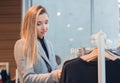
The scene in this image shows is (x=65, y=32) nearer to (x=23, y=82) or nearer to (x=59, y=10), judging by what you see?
(x=59, y=10)

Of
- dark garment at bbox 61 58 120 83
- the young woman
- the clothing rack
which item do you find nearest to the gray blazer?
the young woman

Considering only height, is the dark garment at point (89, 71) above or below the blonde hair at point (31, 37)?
below

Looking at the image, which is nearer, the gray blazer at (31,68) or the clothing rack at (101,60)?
the clothing rack at (101,60)

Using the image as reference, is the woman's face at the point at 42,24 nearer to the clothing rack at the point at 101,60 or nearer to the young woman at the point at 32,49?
the young woman at the point at 32,49

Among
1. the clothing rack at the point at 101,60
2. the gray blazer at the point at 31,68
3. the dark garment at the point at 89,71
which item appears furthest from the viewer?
the gray blazer at the point at 31,68

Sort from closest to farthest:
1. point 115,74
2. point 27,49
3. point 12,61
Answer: point 115,74 → point 27,49 → point 12,61

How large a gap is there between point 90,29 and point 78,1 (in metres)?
0.63

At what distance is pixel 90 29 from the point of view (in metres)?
6.55

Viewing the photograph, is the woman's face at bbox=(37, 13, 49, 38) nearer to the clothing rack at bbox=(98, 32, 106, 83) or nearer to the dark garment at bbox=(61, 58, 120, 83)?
the dark garment at bbox=(61, 58, 120, 83)

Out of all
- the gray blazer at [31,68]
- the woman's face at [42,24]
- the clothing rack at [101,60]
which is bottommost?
the gray blazer at [31,68]

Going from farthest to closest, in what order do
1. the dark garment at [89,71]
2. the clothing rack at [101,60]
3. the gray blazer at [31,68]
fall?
1. the gray blazer at [31,68]
2. the dark garment at [89,71]
3. the clothing rack at [101,60]

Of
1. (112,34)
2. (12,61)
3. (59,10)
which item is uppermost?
(59,10)

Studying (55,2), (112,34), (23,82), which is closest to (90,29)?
(112,34)

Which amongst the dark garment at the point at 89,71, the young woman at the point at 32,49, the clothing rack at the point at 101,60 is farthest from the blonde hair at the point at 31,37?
the clothing rack at the point at 101,60
